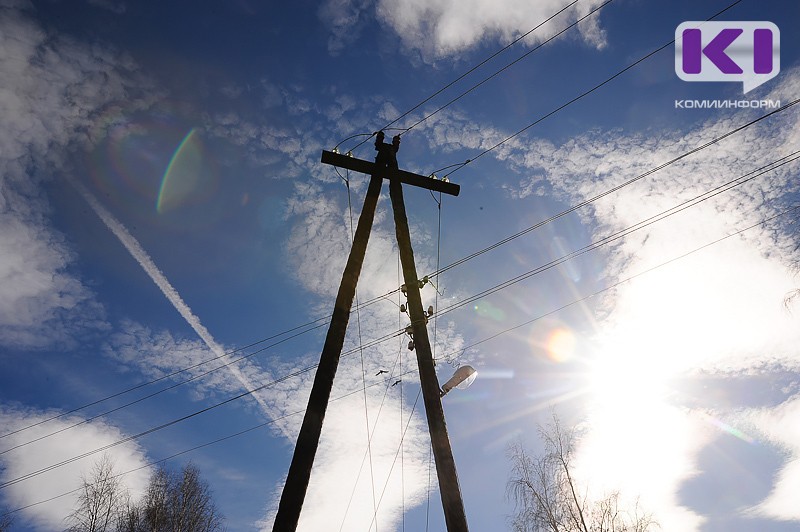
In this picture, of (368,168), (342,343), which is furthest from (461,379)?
(368,168)

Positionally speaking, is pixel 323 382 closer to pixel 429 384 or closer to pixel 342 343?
pixel 342 343

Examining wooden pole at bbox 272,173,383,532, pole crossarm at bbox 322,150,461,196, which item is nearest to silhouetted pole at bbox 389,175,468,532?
pole crossarm at bbox 322,150,461,196

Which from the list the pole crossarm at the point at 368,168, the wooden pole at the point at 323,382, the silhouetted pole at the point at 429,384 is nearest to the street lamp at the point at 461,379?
the silhouetted pole at the point at 429,384

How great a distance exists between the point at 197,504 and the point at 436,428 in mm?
25342

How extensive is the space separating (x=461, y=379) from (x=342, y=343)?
74.5 inches

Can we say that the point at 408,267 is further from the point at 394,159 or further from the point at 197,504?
the point at 197,504

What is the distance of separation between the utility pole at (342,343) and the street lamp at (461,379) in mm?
568

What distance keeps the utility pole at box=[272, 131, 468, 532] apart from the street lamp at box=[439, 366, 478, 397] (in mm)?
568

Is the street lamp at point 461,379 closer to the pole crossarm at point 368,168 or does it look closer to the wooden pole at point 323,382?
the wooden pole at point 323,382

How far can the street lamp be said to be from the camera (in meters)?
6.38

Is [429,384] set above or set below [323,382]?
below

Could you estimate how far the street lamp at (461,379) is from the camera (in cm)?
638

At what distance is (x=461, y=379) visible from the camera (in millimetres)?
6426

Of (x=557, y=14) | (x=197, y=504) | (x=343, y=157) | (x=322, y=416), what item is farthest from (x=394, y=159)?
(x=197, y=504)
